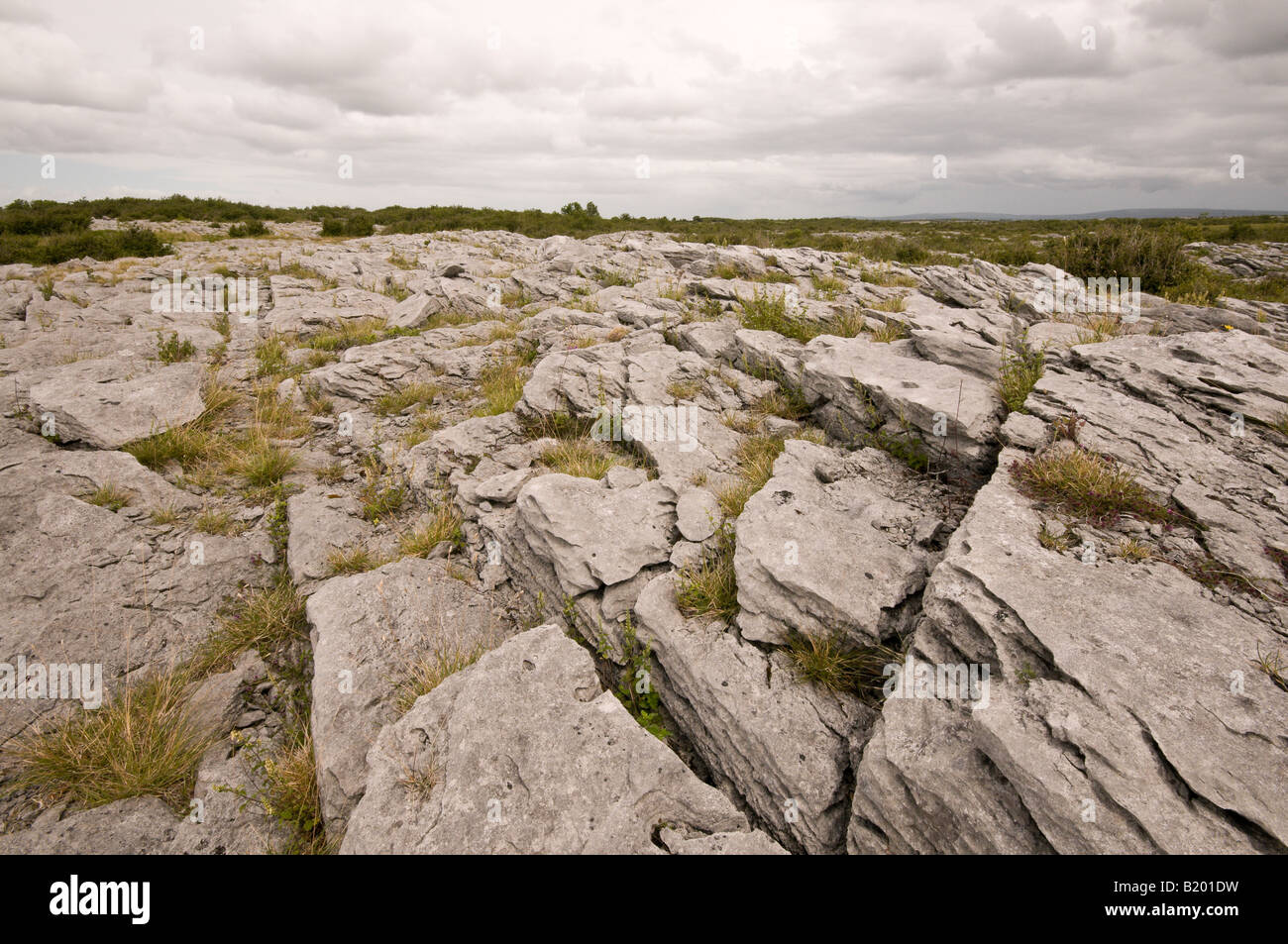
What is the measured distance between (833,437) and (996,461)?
2.07m

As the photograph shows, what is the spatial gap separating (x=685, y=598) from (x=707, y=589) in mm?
228

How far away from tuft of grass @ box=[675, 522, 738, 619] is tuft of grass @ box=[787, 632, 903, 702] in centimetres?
76

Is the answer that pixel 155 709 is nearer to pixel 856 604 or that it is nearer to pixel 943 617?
pixel 856 604

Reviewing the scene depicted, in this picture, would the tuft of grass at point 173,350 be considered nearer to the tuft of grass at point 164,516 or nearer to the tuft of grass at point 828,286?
the tuft of grass at point 164,516

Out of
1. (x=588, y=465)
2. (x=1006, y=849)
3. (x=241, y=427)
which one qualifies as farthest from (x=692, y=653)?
(x=241, y=427)

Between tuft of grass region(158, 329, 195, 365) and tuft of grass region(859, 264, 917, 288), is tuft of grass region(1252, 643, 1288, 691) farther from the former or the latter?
tuft of grass region(158, 329, 195, 365)

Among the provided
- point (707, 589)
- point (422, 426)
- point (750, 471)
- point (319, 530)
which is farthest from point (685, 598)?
point (422, 426)

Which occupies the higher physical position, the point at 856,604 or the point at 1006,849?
the point at 856,604

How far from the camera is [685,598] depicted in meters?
4.90

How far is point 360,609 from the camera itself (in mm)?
5219

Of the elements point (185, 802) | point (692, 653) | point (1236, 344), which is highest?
point (1236, 344)

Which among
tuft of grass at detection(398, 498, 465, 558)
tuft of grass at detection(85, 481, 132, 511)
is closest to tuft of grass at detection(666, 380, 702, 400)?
tuft of grass at detection(398, 498, 465, 558)

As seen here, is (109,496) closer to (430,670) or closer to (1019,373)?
(430,670)

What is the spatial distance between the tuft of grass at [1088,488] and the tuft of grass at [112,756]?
25.1ft
